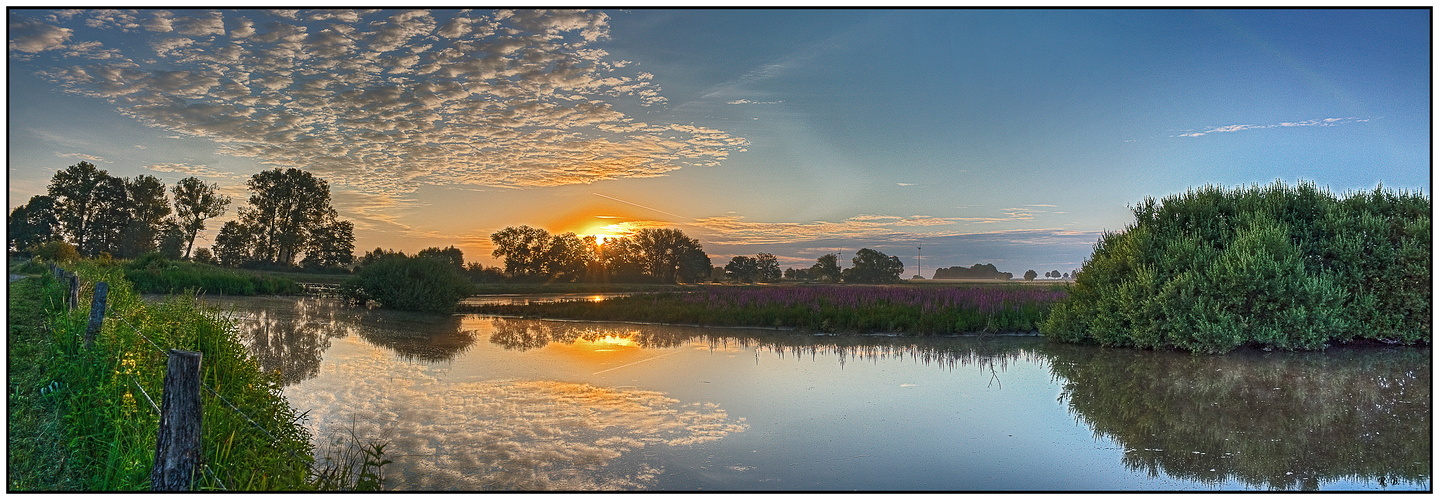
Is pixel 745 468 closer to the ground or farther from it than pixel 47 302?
closer to the ground

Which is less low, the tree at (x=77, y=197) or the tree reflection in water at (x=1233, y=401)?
the tree at (x=77, y=197)

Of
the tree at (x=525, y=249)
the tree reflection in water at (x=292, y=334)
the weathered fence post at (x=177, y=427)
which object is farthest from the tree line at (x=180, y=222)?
the weathered fence post at (x=177, y=427)

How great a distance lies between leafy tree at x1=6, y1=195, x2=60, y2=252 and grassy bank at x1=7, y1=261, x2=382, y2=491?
116 feet

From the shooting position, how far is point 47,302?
12.9m

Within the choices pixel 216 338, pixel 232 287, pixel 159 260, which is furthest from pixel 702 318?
pixel 159 260

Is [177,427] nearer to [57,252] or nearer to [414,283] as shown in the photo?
[414,283]

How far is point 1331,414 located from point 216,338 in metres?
10.6

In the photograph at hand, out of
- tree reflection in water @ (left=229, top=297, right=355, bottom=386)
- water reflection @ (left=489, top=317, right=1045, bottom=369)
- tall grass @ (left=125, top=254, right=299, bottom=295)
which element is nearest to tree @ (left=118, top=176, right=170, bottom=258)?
tall grass @ (left=125, top=254, right=299, bottom=295)

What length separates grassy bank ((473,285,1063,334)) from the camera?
14.8 m

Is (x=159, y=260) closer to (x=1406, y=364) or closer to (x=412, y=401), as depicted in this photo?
(x=412, y=401)

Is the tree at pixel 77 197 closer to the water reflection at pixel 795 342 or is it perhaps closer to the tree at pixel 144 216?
the tree at pixel 144 216

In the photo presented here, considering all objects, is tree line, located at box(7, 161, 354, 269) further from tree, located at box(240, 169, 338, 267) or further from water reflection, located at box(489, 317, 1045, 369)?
water reflection, located at box(489, 317, 1045, 369)

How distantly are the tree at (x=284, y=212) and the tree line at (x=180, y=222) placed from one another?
0.05 metres

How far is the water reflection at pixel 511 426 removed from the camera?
5312mm
